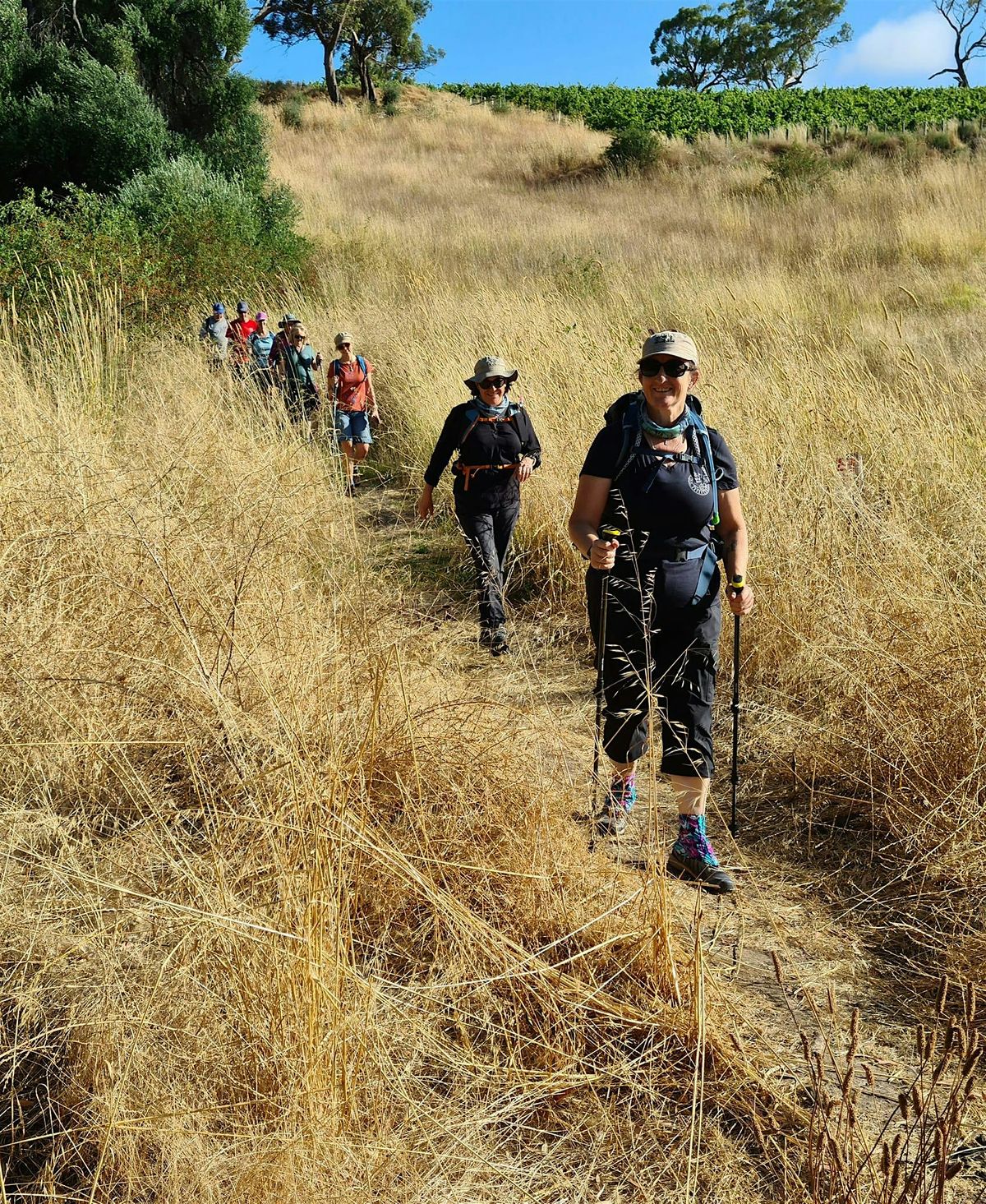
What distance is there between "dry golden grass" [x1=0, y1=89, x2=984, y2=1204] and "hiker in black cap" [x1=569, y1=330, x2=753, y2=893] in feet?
1.10

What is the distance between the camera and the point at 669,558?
3252 mm

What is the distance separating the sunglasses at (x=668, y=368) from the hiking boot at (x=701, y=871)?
157cm

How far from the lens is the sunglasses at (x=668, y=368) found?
3.16m

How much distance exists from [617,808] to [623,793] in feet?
0.81

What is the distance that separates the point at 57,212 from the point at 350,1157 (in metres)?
15.3

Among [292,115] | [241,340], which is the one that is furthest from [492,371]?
[292,115]

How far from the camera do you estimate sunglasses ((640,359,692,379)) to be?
316 cm

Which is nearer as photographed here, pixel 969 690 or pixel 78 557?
pixel 969 690

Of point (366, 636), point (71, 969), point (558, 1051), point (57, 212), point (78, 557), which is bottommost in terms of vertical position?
point (558, 1051)

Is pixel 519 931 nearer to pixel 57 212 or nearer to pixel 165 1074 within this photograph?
pixel 165 1074

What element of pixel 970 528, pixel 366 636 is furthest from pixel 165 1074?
pixel 970 528

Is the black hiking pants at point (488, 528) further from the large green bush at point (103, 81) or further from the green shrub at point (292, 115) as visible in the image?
the green shrub at point (292, 115)

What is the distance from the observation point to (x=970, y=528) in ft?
14.5

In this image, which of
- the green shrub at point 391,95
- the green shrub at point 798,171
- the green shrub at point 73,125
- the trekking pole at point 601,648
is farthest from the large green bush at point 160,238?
the green shrub at point 391,95
